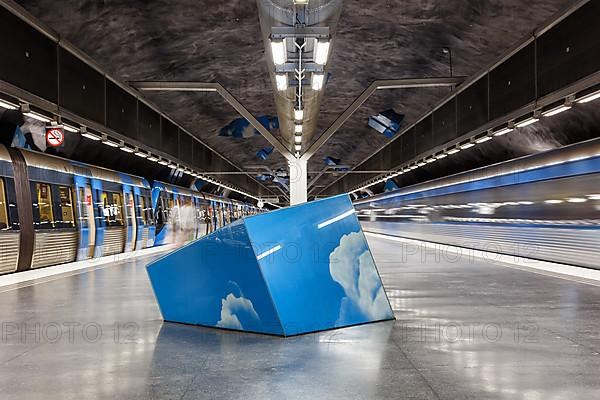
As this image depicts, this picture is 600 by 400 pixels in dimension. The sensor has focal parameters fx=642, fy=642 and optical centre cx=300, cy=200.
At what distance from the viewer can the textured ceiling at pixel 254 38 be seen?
1243 centimetres

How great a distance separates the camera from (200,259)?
Result: 674 centimetres

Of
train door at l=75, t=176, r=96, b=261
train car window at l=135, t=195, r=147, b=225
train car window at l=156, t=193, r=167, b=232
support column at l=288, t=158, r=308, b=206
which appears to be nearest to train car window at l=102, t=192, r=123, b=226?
train door at l=75, t=176, r=96, b=261

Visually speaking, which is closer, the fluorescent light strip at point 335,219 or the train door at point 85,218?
the fluorescent light strip at point 335,219

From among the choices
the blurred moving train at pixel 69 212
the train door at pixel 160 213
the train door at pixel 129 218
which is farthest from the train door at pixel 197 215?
the train door at pixel 129 218

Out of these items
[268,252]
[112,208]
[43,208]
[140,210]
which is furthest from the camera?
[140,210]

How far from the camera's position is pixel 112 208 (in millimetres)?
20016

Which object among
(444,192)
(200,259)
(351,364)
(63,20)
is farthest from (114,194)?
(351,364)

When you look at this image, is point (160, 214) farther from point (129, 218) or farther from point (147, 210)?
point (129, 218)

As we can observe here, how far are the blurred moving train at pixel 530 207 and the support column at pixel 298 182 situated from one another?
216 inches

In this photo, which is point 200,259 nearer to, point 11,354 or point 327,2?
point 11,354

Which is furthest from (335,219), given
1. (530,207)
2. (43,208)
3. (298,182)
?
(298,182)

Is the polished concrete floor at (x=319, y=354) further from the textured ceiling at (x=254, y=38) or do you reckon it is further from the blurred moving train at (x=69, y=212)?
the textured ceiling at (x=254, y=38)

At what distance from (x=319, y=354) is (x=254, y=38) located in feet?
39.4

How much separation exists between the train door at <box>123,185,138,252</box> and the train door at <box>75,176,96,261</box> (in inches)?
124
